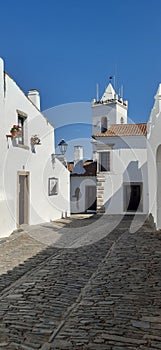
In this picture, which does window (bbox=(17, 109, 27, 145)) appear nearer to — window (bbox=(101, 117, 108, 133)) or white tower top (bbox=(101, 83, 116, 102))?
window (bbox=(101, 117, 108, 133))

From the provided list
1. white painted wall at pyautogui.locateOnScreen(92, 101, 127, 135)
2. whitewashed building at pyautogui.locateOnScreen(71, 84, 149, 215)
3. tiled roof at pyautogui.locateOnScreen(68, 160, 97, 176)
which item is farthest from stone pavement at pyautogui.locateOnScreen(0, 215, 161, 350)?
white painted wall at pyautogui.locateOnScreen(92, 101, 127, 135)

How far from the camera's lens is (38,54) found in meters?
10.5

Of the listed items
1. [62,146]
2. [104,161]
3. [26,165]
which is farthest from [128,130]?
[26,165]

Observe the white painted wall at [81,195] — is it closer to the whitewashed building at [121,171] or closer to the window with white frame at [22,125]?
the whitewashed building at [121,171]

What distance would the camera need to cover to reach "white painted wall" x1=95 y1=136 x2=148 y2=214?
61.1 ft

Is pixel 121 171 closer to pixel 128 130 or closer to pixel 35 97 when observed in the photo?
pixel 128 130

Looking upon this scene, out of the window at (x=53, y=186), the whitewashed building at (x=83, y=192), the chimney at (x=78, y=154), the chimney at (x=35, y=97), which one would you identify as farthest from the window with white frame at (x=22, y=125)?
the chimney at (x=78, y=154)

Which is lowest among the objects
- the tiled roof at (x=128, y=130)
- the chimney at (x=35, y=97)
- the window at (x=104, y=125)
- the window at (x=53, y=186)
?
the window at (x=53, y=186)

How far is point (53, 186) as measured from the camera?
15.2 metres

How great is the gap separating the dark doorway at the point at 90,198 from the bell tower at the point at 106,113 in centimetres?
885

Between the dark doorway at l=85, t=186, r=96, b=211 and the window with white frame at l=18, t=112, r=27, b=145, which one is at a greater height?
the window with white frame at l=18, t=112, r=27, b=145

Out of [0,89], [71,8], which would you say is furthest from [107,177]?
[71,8]

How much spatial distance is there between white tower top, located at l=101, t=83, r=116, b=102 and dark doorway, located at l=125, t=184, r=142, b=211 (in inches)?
517

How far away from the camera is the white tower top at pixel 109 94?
29606 mm
